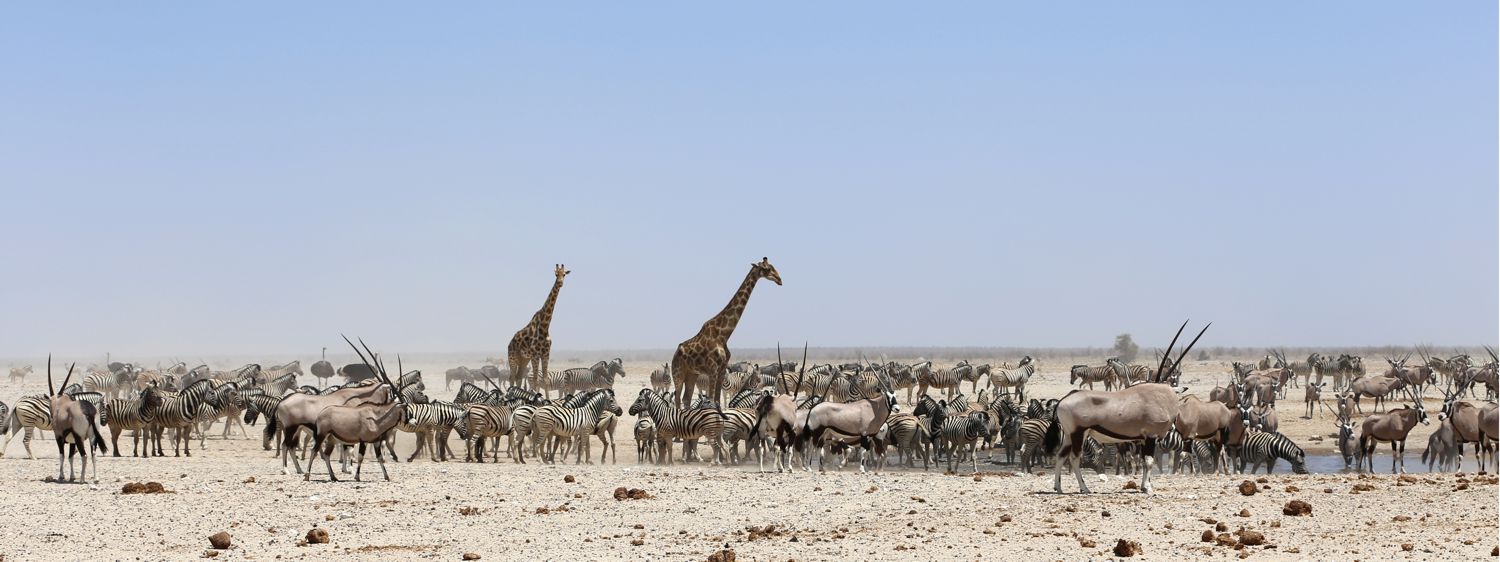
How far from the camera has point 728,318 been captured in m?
26.8

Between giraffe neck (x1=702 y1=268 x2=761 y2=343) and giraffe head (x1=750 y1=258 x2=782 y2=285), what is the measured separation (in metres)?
0.61

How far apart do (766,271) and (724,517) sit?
15947mm

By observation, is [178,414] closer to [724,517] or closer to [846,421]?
[846,421]

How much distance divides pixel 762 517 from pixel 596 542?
1.88 meters

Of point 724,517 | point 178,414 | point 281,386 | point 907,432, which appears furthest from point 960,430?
point 281,386

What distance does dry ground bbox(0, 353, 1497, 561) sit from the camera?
1056 centimetres

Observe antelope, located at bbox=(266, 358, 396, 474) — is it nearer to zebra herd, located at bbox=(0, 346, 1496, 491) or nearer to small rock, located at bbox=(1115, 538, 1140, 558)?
zebra herd, located at bbox=(0, 346, 1496, 491)

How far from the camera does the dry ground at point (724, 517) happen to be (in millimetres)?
10562

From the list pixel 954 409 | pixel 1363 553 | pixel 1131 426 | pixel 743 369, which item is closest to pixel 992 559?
pixel 1363 553

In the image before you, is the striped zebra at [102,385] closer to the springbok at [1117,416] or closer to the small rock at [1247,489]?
the springbok at [1117,416]

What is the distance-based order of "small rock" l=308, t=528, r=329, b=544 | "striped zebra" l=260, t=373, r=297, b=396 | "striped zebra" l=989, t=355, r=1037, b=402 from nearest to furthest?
"small rock" l=308, t=528, r=329, b=544, "striped zebra" l=260, t=373, r=297, b=396, "striped zebra" l=989, t=355, r=1037, b=402

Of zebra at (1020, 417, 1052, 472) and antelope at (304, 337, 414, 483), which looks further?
zebra at (1020, 417, 1052, 472)

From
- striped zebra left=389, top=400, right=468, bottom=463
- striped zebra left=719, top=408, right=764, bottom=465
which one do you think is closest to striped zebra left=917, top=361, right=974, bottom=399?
striped zebra left=719, top=408, right=764, bottom=465

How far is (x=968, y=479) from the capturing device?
15953 mm
